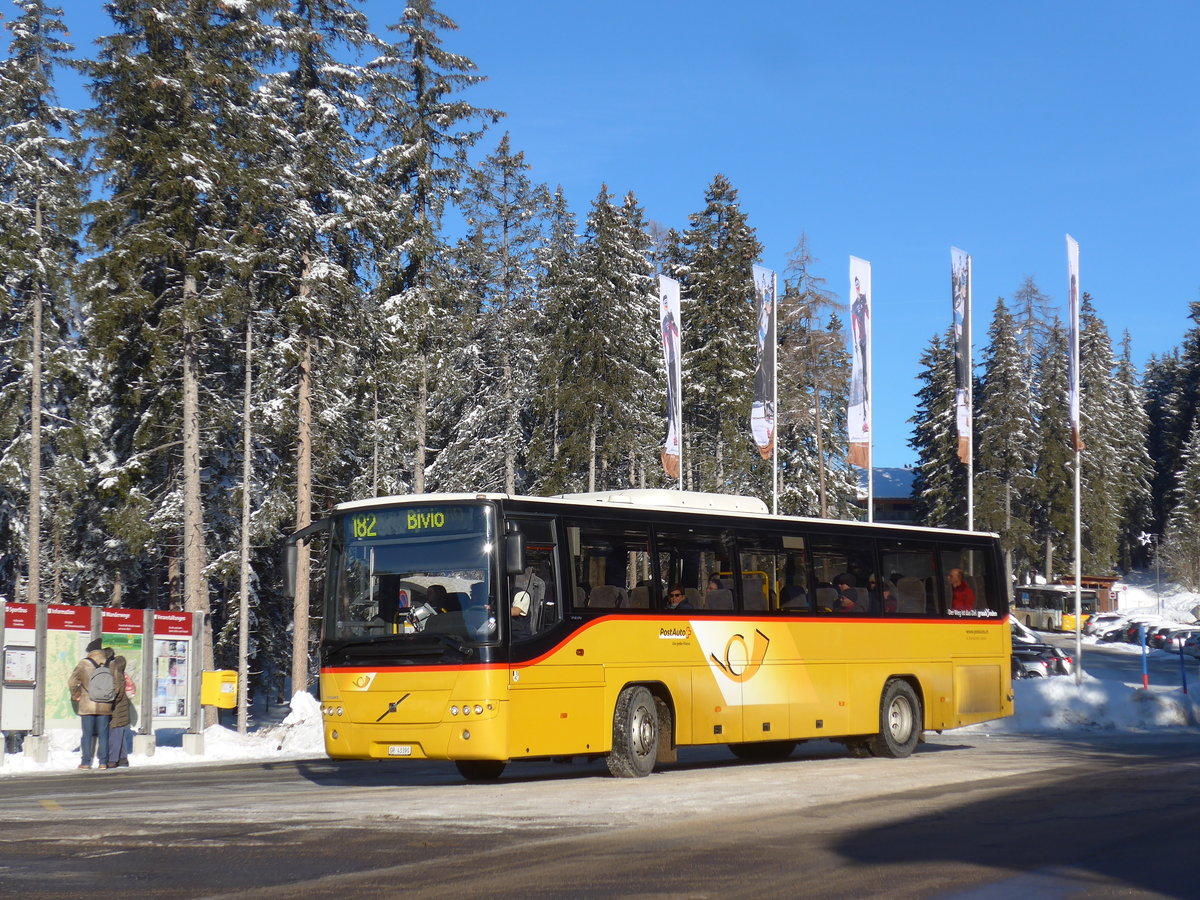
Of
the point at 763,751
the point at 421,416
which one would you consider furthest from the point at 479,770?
the point at 421,416

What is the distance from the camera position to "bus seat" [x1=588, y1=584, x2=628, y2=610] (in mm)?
15625

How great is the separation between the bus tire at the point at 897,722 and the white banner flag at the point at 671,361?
16805 millimetres

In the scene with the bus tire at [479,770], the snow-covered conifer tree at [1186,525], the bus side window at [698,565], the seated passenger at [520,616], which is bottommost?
the bus tire at [479,770]

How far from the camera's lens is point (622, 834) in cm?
1053

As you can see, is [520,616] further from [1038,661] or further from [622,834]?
[1038,661]

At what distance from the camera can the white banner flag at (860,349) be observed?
36188 millimetres

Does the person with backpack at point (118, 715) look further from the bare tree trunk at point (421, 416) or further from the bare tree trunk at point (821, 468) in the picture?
the bare tree trunk at point (821, 468)

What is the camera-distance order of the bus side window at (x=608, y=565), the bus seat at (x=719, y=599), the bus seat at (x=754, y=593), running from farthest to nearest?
the bus seat at (x=754, y=593)
the bus seat at (x=719, y=599)
the bus side window at (x=608, y=565)

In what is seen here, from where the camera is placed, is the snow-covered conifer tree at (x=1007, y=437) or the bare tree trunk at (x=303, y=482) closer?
the bare tree trunk at (x=303, y=482)

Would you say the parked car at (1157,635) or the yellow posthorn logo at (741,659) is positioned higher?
the yellow posthorn logo at (741,659)

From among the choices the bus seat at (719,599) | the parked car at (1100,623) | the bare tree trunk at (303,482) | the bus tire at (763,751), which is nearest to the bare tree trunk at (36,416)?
the bare tree trunk at (303,482)

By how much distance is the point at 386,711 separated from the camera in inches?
586

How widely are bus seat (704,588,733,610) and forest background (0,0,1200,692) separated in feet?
50.7

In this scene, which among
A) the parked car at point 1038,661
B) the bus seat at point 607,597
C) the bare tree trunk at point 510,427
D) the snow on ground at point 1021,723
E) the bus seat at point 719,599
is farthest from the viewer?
the bare tree trunk at point 510,427
